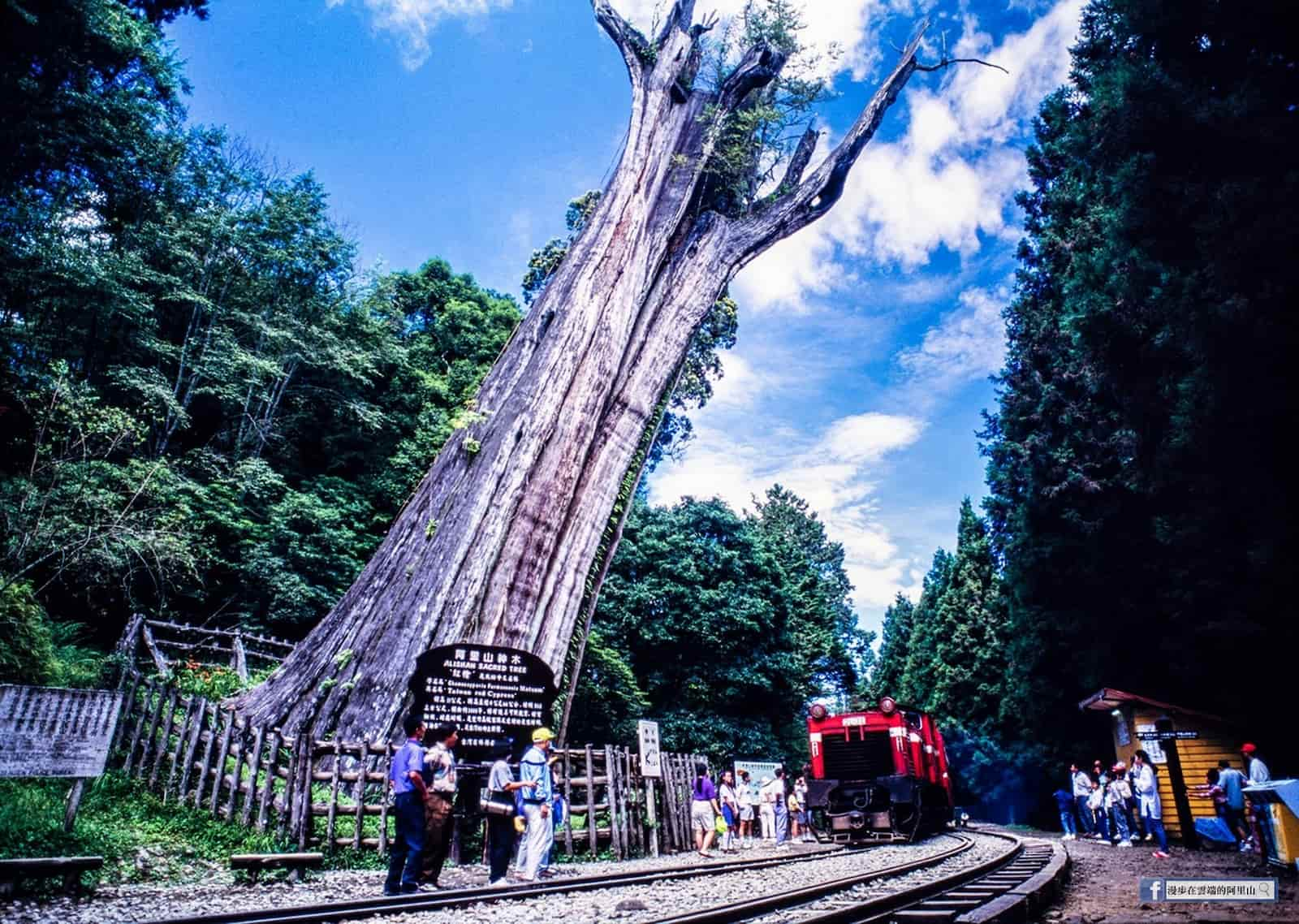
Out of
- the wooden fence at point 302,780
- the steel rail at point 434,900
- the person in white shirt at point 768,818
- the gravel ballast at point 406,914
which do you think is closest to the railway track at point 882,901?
the gravel ballast at point 406,914

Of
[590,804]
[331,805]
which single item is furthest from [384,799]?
[590,804]

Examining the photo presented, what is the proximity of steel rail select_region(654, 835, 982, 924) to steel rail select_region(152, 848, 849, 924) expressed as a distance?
137 cm

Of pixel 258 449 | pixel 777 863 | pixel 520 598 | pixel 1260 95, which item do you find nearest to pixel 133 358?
pixel 258 449

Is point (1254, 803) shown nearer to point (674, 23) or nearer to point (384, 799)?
point (384, 799)

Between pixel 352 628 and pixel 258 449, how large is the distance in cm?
1123

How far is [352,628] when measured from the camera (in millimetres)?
8734

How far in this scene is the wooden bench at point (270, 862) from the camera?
520 centimetres

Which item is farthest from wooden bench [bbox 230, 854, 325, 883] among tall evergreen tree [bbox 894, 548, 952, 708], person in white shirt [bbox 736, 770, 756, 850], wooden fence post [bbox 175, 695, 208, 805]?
tall evergreen tree [bbox 894, 548, 952, 708]

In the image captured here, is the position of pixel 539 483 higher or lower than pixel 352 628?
higher

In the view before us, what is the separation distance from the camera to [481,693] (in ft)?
23.2

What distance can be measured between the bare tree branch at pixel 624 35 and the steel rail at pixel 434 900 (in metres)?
14.4

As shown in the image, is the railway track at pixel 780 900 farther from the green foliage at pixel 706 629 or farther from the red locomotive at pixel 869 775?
the green foliage at pixel 706 629

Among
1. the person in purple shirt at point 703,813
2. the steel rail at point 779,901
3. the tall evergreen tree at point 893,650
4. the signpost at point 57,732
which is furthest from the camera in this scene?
the tall evergreen tree at point 893,650

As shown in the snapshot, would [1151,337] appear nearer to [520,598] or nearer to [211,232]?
[520,598]
